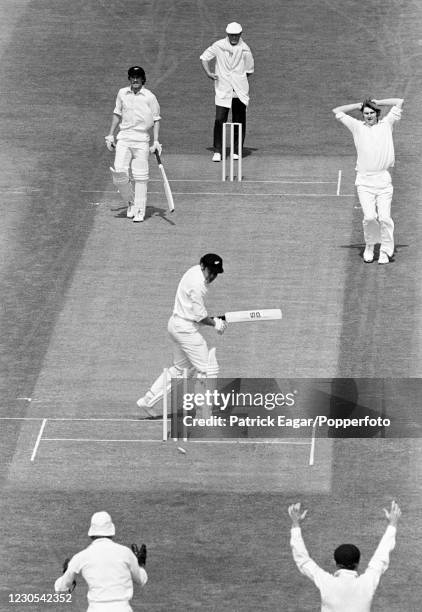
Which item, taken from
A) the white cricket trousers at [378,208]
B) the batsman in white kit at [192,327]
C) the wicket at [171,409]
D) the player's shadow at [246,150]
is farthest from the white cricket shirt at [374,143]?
the wicket at [171,409]

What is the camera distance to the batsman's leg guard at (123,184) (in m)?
29.5

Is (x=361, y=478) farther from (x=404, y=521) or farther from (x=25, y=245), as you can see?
(x=25, y=245)

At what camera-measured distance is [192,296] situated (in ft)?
75.8

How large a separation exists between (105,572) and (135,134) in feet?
42.2

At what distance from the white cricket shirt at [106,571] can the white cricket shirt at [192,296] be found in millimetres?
5822

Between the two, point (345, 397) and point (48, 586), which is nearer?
point (48, 586)

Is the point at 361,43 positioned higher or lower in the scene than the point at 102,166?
higher

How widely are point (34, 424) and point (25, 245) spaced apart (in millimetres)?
6118

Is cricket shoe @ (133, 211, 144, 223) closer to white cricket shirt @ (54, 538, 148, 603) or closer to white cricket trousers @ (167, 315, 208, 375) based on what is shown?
white cricket trousers @ (167, 315, 208, 375)

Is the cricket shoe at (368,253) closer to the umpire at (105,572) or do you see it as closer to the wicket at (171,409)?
the wicket at (171,409)

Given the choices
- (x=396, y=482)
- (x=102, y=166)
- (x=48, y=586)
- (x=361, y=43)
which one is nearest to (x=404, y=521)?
(x=396, y=482)

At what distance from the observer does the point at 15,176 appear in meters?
31.9

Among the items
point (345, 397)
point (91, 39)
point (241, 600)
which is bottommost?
point (241, 600)

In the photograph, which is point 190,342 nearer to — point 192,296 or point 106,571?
point 192,296
